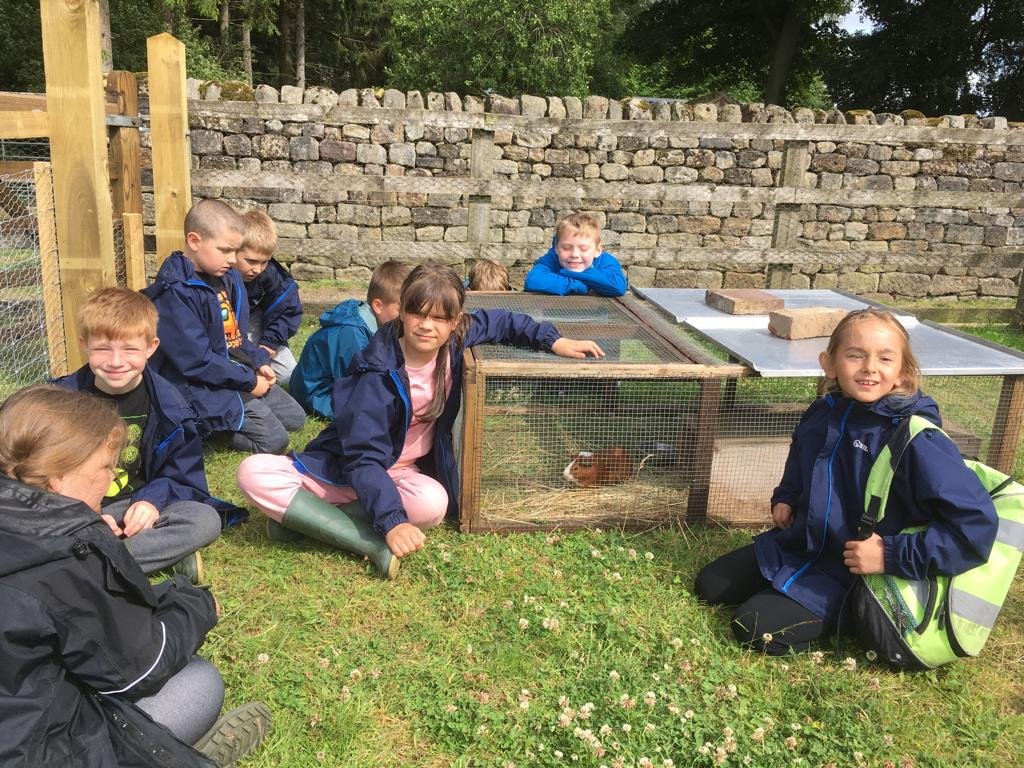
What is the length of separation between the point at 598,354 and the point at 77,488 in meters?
2.12

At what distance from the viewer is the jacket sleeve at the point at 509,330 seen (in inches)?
142

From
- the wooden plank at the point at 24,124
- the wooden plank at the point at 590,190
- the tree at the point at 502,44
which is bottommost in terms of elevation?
the wooden plank at the point at 590,190

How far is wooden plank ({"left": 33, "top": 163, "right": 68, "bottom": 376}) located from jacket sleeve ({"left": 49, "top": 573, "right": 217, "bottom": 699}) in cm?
255

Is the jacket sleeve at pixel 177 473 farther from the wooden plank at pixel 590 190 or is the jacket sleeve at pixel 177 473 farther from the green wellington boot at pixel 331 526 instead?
the wooden plank at pixel 590 190

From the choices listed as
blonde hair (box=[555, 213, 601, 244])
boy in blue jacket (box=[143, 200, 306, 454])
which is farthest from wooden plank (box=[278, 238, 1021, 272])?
boy in blue jacket (box=[143, 200, 306, 454])

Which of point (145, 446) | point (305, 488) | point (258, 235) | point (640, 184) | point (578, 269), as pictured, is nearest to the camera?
point (145, 446)

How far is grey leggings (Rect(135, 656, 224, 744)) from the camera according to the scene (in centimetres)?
211

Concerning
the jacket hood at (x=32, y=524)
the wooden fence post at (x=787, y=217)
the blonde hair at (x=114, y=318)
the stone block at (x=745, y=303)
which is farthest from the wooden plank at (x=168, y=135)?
the wooden fence post at (x=787, y=217)

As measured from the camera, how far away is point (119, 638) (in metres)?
1.88

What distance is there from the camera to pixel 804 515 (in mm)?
2871

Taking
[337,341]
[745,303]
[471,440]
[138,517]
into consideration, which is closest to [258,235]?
[337,341]

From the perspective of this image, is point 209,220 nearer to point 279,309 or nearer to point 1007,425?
point 279,309

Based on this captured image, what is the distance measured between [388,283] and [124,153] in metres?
2.11

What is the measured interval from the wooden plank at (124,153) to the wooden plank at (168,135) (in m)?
0.16
